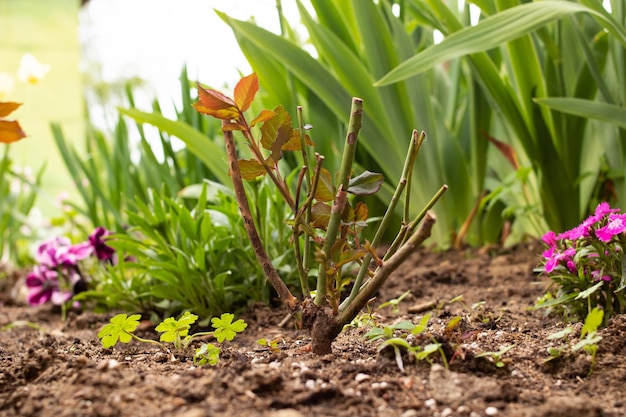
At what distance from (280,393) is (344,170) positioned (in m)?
0.28

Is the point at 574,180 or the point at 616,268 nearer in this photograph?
the point at 616,268

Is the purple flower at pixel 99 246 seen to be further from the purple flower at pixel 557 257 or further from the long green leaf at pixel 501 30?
the purple flower at pixel 557 257

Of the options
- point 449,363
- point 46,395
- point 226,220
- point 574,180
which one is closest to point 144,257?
point 226,220

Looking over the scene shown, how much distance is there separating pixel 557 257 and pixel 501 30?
473 mm

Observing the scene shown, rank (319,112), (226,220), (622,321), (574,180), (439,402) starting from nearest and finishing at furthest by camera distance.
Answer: (439,402)
(622,321)
(226,220)
(574,180)
(319,112)

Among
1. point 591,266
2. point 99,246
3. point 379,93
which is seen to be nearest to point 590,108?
point 591,266

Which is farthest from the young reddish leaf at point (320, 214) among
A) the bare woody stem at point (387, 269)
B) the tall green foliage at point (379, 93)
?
the tall green foliage at point (379, 93)

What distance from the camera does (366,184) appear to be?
83cm

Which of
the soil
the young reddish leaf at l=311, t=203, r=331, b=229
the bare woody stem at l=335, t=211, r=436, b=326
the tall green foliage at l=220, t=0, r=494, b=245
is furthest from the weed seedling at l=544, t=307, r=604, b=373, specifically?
the tall green foliage at l=220, t=0, r=494, b=245

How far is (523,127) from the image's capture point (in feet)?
5.63

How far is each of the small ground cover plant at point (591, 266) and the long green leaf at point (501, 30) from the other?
1.27 feet

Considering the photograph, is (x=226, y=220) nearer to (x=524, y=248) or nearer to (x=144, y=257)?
(x=144, y=257)

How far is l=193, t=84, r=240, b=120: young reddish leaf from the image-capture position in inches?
31.4

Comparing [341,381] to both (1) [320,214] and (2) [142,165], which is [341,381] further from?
(2) [142,165]
